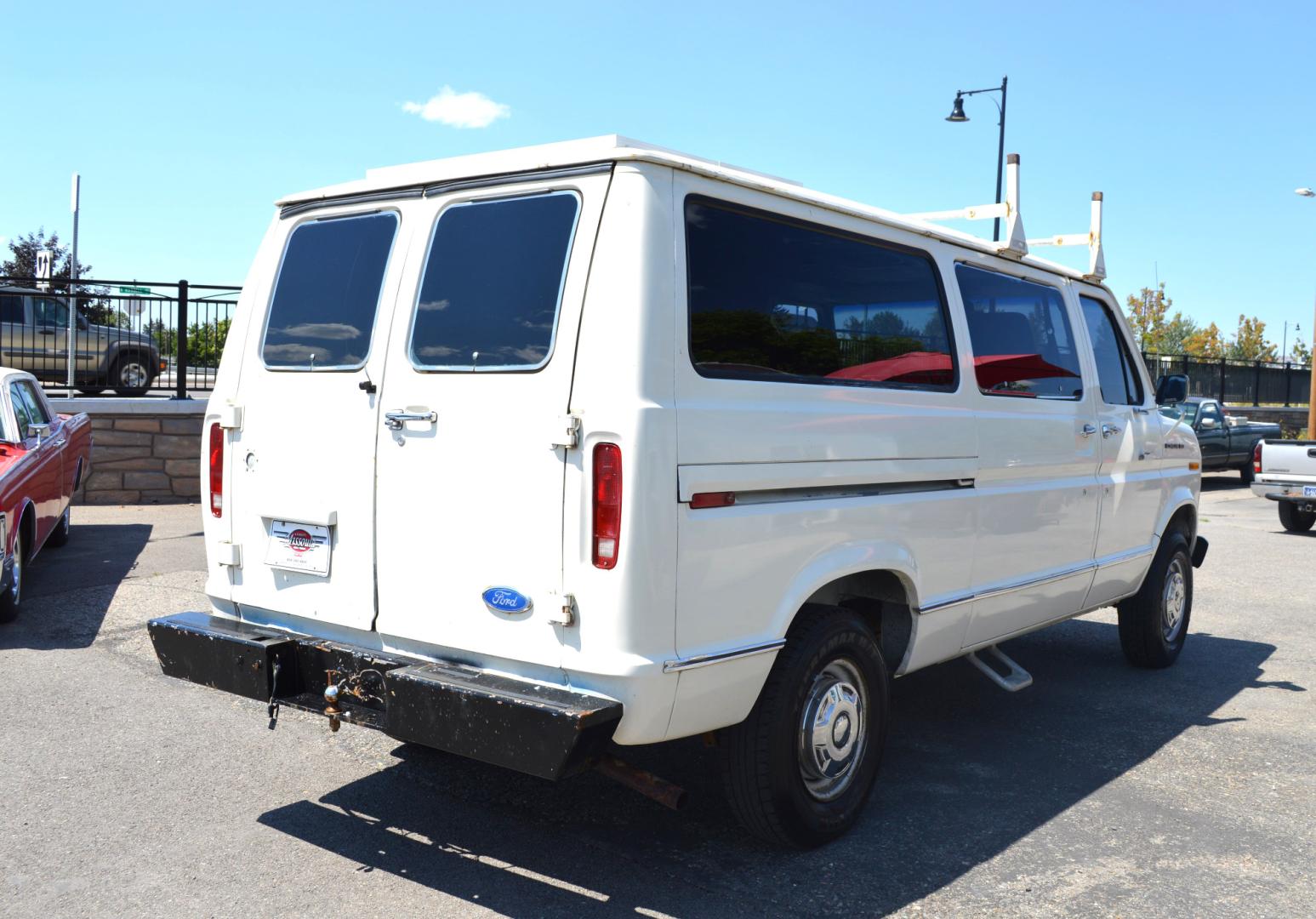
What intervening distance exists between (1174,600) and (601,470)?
16.4 ft

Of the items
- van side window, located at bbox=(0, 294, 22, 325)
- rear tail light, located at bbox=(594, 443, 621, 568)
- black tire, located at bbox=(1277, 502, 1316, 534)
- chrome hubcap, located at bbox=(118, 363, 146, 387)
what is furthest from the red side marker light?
black tire, located at bbox=(1277, 502, 1316, 534)

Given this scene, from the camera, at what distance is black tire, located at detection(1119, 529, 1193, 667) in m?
6.71

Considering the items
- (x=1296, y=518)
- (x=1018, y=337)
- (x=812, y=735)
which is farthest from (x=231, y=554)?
(x=1296, y=518)

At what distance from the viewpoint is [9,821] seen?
4.13 meters

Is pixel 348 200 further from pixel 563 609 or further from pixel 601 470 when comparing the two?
pixel 563 609

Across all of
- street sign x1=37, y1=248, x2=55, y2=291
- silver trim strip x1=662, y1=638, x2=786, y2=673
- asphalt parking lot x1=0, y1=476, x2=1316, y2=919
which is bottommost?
asphalt parking lot x1=0, y1=476, x2=1316, y2=919

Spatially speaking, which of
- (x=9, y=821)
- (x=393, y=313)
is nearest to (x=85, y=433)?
(x=9, y=821)

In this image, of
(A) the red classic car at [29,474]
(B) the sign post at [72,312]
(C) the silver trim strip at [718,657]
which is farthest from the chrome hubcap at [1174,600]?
(B) the sign post at [72,312]

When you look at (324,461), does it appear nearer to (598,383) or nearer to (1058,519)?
(598,383)

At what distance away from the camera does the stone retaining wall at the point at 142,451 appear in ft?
41.3

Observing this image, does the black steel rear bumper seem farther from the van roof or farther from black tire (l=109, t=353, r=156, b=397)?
black tire (l=109, t=353, r=156, b=397)

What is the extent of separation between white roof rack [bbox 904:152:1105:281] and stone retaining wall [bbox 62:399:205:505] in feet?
31.8

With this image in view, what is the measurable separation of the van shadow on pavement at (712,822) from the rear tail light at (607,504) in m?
1.15

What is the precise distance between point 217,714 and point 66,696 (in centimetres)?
83
